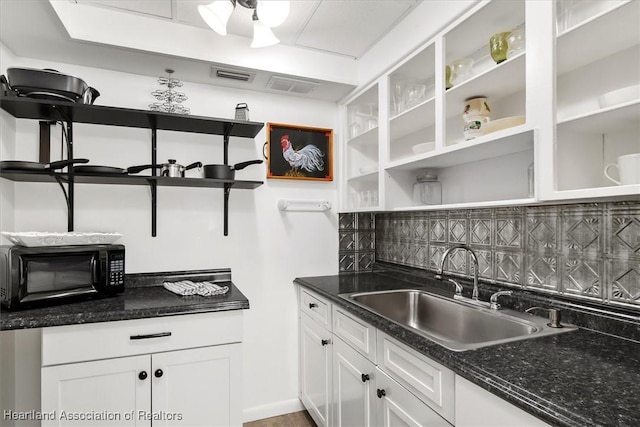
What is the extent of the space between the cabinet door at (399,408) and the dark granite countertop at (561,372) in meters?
0.19

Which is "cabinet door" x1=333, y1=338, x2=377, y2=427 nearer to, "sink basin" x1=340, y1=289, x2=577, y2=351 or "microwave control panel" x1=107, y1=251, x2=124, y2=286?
"sink basin" x1=340, y1=289, x2=577, y2=351

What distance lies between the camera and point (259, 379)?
2.38 meters

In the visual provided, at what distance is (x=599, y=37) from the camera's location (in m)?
1.11

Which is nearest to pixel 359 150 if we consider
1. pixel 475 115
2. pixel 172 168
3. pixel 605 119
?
pixel 475 115

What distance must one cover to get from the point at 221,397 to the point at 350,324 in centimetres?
76

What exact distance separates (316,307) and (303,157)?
107cm

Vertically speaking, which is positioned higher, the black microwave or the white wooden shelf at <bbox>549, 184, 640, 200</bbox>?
the white wooden shelf at <bbox>549, 184, 640, 200</bbox>

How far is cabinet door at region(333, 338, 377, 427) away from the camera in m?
1.51

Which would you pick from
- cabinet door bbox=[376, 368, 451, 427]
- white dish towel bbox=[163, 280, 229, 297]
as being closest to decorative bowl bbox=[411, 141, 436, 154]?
cabinet door bbox=[376, 368, 451, 427]

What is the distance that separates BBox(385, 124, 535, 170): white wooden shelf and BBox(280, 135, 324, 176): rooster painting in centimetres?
68

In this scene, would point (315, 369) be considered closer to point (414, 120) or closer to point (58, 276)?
point (58, 276)

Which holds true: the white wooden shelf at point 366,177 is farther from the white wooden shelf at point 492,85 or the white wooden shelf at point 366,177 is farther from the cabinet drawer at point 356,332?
the cabinet drawer at point 356,332

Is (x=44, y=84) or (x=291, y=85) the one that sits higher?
(x=291, y=85)

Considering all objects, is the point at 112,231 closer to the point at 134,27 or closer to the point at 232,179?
the point at 232,179
